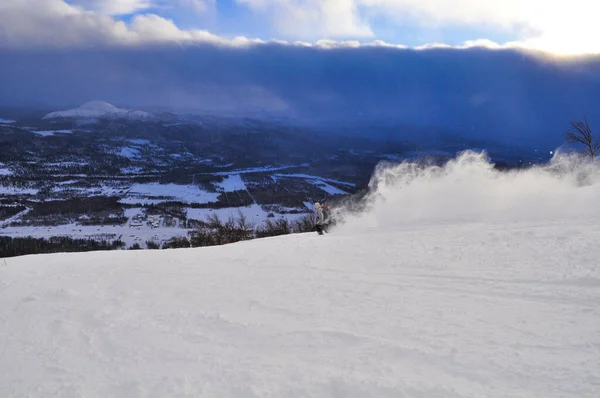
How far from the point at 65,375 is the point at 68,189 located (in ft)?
527

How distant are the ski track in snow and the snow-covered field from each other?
24mm

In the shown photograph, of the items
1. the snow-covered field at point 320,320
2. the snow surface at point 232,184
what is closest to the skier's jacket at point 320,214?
the snow-covered field at point 320,320

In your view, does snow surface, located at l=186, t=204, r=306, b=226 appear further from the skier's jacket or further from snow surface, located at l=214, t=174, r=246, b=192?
the skier's jacket

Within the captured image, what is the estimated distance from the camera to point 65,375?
476 cm

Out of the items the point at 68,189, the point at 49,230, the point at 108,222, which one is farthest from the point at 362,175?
the point at 68,189

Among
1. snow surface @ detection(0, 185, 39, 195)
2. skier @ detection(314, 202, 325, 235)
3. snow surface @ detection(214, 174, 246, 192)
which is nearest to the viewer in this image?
skier @ detection(314, 202, 325, 235)

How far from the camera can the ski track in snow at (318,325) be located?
429cm

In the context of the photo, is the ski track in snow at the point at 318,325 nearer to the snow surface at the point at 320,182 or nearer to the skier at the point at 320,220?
the skier at the point at 320,220

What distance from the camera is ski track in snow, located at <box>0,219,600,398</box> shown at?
4.29m

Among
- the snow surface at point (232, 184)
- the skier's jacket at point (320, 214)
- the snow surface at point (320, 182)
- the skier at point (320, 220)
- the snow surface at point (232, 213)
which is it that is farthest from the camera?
the snow surface at point (232, 184)

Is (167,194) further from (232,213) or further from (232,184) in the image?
(232,213)

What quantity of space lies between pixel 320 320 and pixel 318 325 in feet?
0.63

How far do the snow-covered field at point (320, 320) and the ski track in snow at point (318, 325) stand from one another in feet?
0.08

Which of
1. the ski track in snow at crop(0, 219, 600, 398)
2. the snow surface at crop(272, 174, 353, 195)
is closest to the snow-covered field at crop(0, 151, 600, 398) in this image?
the ski track in snow at crop(0, 219, 600, 398)
